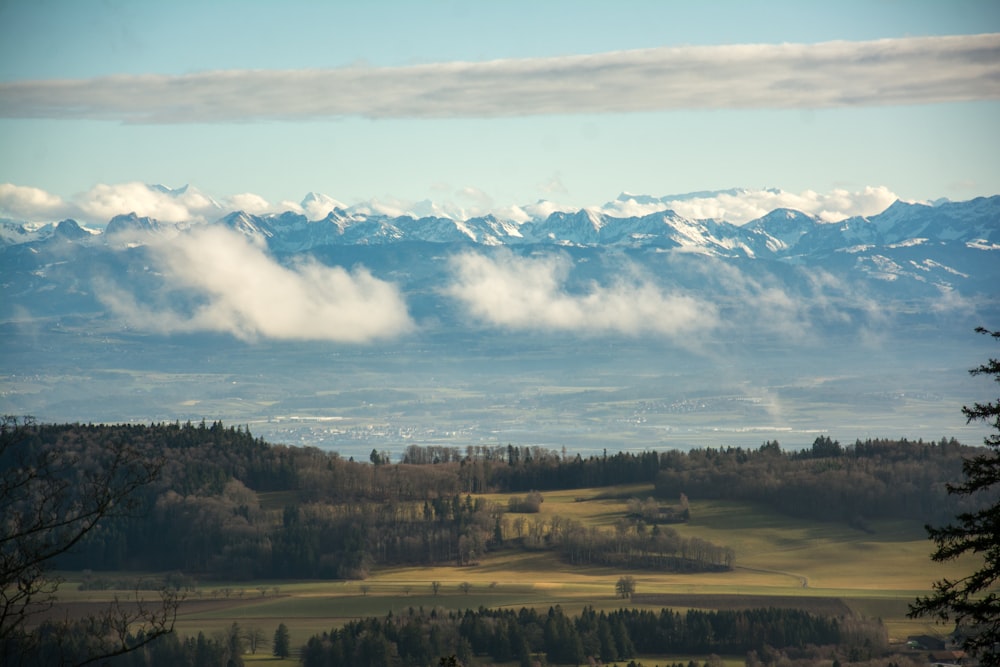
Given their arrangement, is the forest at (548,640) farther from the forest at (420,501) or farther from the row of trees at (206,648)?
the forest at (420,501)

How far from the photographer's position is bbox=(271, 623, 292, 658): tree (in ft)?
303

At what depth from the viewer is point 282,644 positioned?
92438 mm

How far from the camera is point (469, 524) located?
142 m

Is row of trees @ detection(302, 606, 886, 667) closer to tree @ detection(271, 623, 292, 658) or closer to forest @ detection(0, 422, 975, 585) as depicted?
tree @ detection(271, 623, 292, 658)

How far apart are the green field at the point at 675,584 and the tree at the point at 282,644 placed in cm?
172

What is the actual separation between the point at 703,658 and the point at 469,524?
53.4 metres

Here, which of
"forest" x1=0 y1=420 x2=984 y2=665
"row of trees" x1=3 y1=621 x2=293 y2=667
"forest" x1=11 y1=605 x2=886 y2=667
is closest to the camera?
"row of trees" x1=3 y1=621 x2=293 y2=667

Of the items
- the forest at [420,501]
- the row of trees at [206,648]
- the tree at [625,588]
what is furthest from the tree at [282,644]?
the forest at [420,501]

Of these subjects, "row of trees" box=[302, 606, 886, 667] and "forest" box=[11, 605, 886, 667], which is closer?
"forest" box=[11, 605, 886, 667]

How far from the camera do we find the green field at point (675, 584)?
105 m

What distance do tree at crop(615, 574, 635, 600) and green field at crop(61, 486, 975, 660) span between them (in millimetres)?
812

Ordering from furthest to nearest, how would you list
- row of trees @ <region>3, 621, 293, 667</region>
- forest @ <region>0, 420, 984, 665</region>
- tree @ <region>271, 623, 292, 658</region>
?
forest @ <region>0, 420, 984, 665</region> < tree @ <region>271, 623, 292, 658</region> < row of trees @ <region>3, 621, 293, 667</region>

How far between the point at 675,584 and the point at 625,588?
8.36 m

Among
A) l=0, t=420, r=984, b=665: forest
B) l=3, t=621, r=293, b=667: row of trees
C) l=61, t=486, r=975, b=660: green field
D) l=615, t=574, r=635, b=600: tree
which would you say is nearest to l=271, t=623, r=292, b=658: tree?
l=3, t=621, r=293, b=667: row of trees
